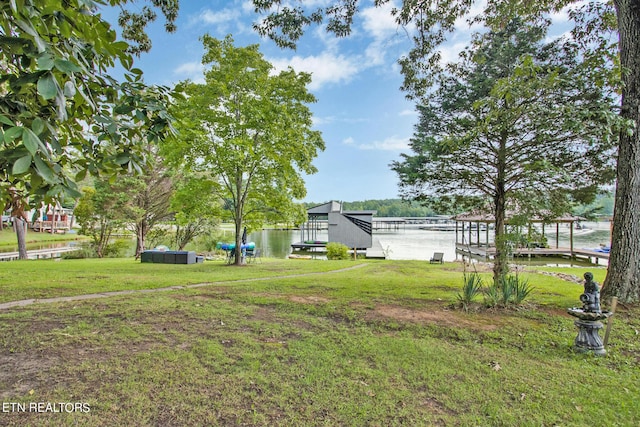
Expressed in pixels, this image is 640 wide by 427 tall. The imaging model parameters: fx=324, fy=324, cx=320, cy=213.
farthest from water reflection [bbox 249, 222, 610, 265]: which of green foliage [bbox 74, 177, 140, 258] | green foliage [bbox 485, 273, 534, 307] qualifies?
green foliage [bbox 485, 273, 534, 307]

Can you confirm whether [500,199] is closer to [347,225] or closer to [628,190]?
[628,190]

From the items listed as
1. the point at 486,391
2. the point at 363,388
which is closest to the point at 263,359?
the point at 363,388

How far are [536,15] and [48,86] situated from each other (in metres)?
9.56

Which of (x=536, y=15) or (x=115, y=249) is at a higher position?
(x=536, y=15)

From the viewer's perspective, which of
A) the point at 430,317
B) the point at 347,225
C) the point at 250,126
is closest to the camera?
the point at 430,317

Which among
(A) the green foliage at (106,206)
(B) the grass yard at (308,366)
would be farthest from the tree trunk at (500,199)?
(A) the green foliage at (106,206)

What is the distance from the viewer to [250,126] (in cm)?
1090

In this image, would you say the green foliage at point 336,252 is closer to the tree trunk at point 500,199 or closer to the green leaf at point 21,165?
the tree trunk at point 500,199

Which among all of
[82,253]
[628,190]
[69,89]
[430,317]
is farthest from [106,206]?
[628,190]

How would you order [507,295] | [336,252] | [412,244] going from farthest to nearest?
1. [412,244]
2. [336,252]
3. [507,295]

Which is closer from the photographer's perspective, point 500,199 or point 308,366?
point 308,366

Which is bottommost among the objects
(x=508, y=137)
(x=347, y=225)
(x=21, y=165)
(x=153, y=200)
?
(x=21, y=165)

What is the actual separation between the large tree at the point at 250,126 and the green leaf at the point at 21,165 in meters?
9.43

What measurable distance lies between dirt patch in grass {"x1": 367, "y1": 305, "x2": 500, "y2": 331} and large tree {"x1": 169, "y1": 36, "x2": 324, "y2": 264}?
7110 millimetres
